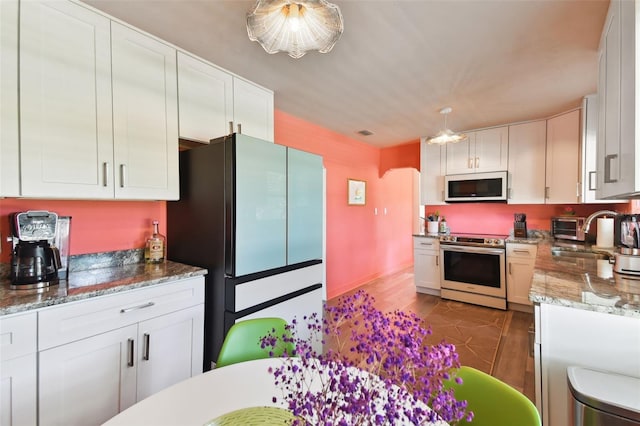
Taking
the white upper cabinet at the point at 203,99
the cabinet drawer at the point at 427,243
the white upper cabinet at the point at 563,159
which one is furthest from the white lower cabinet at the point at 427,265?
the white upper cabinet at the point at 203,99

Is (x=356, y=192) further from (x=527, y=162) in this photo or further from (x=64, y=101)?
(x=64, y=101)

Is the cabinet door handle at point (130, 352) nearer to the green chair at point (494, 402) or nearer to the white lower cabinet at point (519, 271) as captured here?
the green chair at point (494, 402)

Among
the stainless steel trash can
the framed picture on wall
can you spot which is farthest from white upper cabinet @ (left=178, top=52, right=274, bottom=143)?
the stainless steel trash can

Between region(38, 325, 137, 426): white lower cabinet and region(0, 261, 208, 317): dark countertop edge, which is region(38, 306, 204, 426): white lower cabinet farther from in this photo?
region(0, 261, 208, 317): dark countertop edge

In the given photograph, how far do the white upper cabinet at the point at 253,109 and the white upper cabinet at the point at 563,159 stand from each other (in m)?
3.39

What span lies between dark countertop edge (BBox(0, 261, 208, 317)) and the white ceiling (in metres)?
1.57

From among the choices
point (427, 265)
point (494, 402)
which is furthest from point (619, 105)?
point (427, 265)

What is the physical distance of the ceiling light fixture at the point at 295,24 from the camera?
1115 mm

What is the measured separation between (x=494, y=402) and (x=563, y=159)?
363 cm

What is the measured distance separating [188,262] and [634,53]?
105 inches

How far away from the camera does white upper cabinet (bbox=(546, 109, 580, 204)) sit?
126 inches

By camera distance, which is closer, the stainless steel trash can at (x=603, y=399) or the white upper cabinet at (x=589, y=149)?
the stainless steel trash can at (x=603, y=399)

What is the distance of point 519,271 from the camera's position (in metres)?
3.39

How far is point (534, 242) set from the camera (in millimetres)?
3326
